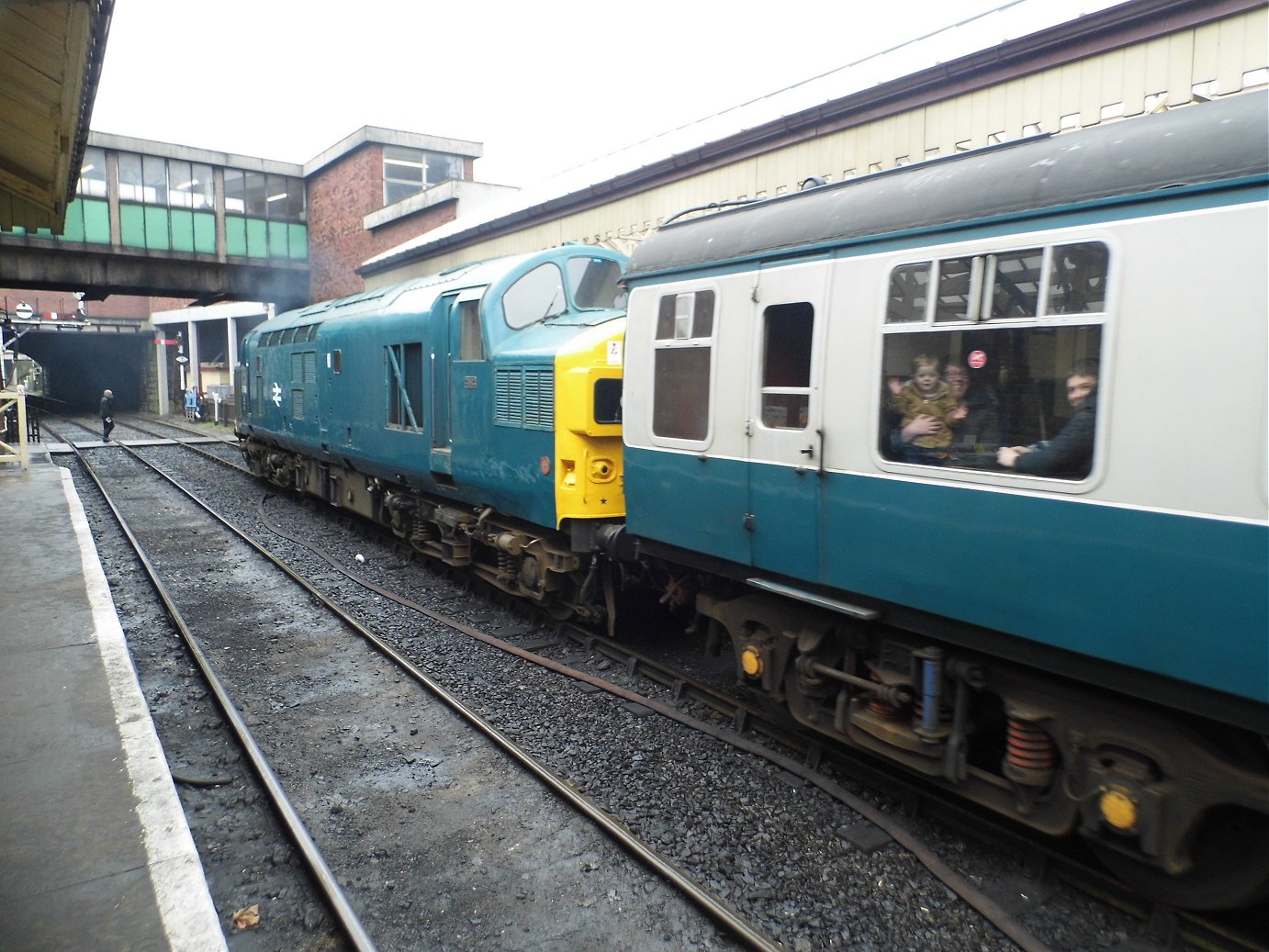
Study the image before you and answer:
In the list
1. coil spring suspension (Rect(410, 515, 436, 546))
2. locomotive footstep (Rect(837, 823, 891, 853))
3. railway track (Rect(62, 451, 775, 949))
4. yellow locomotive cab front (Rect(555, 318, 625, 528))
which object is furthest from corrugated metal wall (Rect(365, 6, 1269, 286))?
railway track (Rect(62, 451, 775, 949))

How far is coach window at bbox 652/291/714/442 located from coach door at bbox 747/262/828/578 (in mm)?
439

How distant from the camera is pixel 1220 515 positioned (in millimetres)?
3021

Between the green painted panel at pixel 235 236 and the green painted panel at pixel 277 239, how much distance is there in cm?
89

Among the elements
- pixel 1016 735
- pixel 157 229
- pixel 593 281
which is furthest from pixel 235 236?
pixel 1016 735

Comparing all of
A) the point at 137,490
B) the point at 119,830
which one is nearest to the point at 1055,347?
the point at 119,830

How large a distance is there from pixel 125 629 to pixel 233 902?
5201 mm

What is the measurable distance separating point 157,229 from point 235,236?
90.0 inches

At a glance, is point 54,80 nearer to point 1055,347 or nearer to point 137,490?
point 1055,347

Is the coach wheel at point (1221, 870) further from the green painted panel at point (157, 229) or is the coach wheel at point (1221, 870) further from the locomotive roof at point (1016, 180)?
the green painted panel at point (157, 229)

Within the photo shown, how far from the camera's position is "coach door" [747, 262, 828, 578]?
4578 millimetres

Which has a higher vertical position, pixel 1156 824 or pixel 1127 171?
pixel 1127 171

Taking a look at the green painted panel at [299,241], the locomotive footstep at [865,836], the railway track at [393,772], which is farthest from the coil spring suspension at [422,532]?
the green painted panel at [299,241]

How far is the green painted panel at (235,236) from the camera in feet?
93.9

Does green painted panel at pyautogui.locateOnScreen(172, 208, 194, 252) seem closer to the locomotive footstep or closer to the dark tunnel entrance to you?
the dark tunnel entrance
